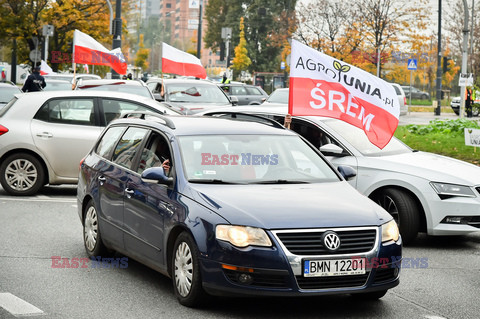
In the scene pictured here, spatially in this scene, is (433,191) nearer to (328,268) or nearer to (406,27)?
(328,268)

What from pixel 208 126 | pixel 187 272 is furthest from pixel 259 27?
pixel 187 272

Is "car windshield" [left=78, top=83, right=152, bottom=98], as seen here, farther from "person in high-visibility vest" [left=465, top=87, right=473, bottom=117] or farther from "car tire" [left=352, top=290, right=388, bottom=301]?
"car tire" [left=352, top=290, right=388, bottom=301]

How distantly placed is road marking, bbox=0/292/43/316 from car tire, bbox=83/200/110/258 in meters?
1.58

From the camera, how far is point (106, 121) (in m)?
13.6

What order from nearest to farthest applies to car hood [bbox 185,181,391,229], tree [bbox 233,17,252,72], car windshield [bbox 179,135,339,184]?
1. car hood [bbox 185,181,391,229]
2. car windshield [bbox 179,135,339,184]
3. tree [bbox 233,17,252,72]

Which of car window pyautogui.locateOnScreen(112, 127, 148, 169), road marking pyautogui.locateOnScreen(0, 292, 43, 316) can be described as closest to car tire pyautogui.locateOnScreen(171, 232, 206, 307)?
road marking pyautogui.locateOnScreen(0, 292, 43, 316)

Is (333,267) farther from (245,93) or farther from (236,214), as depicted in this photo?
(245,93)

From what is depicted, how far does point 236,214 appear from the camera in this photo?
6180 millimetres

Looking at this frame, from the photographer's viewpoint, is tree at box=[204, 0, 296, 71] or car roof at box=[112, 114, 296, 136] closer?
car roof at box=[112, 114, 296, 136]

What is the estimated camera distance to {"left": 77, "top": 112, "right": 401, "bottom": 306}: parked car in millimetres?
6043

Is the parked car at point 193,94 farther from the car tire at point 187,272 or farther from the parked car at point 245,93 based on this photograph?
the parked car at point 245,93

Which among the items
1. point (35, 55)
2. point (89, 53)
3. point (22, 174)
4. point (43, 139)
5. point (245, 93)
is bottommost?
point (22, 174)

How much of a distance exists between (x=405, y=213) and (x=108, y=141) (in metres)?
3.24

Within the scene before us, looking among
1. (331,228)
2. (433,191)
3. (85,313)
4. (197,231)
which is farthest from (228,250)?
(433,191)
